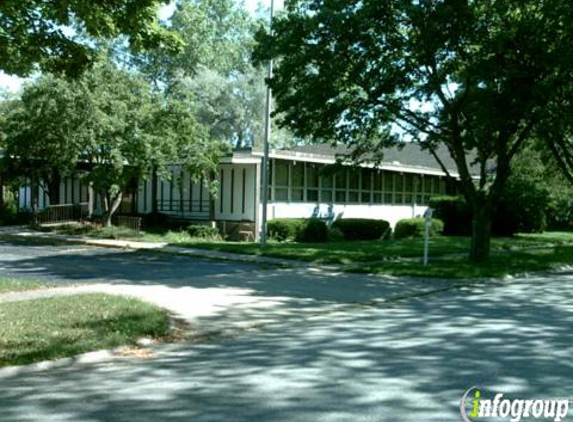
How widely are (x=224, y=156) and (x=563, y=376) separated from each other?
23572mm

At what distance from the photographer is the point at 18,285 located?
40.4 feet

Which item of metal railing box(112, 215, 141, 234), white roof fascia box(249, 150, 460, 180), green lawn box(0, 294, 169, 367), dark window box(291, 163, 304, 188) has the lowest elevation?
green lawn box(0, 294, 169, 367)

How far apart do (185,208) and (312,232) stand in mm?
7320

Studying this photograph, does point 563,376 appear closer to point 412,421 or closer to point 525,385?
point 525,385

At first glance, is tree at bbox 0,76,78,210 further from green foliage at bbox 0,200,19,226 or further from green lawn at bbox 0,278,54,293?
green lawn at bbox 0,278,54,293

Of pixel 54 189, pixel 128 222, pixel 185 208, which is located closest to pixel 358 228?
pixel 185 208

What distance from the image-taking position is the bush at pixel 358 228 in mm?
32312

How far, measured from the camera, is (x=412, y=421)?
5141 millimetres

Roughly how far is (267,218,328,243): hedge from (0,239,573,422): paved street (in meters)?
15.1

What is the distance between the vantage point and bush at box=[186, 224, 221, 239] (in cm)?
2888

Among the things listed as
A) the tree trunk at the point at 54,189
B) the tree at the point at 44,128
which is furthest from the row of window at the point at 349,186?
the tree trunk at the point at 54,189

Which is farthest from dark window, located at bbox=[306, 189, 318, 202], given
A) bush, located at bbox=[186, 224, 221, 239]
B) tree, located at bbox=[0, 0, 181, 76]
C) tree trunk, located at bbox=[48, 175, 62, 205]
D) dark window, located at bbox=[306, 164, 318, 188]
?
tree, located at bbox=[0, 0, 181, 76]

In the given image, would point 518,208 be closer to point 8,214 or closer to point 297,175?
point 297,175

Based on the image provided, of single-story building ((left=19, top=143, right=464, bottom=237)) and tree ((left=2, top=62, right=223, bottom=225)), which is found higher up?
tree ((left=2, top=62, right=223, bottom=225))
